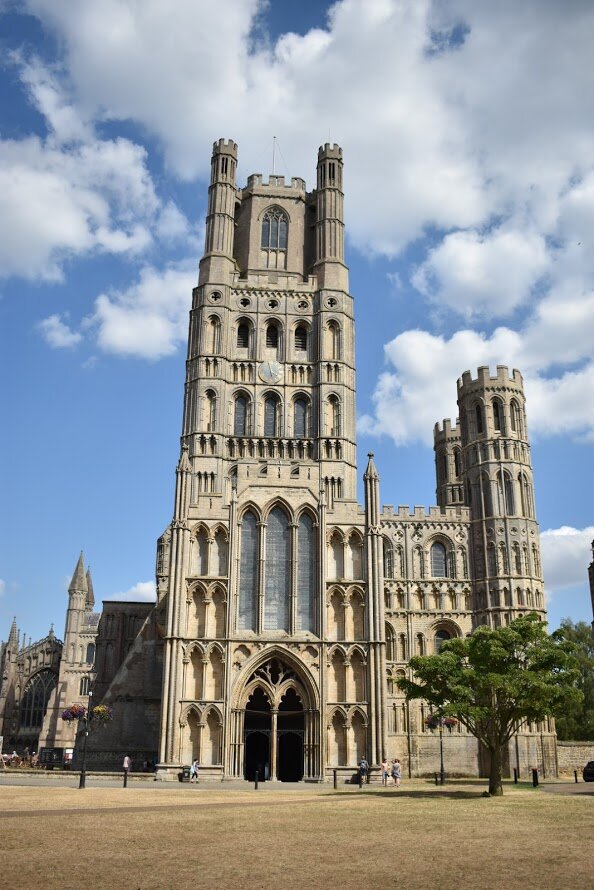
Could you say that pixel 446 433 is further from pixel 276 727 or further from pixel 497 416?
pixel 276 727

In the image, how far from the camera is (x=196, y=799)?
97.6 ft

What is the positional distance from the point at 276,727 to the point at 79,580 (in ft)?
213

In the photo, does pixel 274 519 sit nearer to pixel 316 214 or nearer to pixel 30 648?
pixel 316 214

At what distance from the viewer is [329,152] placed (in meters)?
72.9

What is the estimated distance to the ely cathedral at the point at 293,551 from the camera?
4612cm

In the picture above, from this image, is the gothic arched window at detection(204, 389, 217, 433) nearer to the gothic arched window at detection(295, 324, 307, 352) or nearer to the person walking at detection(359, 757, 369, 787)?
the gothic arched window at detection(295, 324, 307, 352)

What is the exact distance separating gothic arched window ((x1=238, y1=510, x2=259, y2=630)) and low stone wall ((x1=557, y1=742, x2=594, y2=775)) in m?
30.9

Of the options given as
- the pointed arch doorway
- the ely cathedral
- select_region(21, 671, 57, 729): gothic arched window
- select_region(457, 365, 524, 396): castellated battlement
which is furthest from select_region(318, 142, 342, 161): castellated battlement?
select_region(21, 671, 57, 729): gothic arched window

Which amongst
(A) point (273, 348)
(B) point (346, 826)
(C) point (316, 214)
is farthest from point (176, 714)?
(C) point (316, 214)

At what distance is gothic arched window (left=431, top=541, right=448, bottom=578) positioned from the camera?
233 ft

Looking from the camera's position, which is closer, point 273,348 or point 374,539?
point 374,539

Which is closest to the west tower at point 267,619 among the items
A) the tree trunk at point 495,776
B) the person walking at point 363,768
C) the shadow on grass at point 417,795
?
the person walking at point 363,768

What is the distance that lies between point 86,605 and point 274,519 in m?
65.3

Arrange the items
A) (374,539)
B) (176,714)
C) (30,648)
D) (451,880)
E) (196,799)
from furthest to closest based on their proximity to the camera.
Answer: (30,648)
(374,539)
(176,714)
(196,799)
(451,880)
